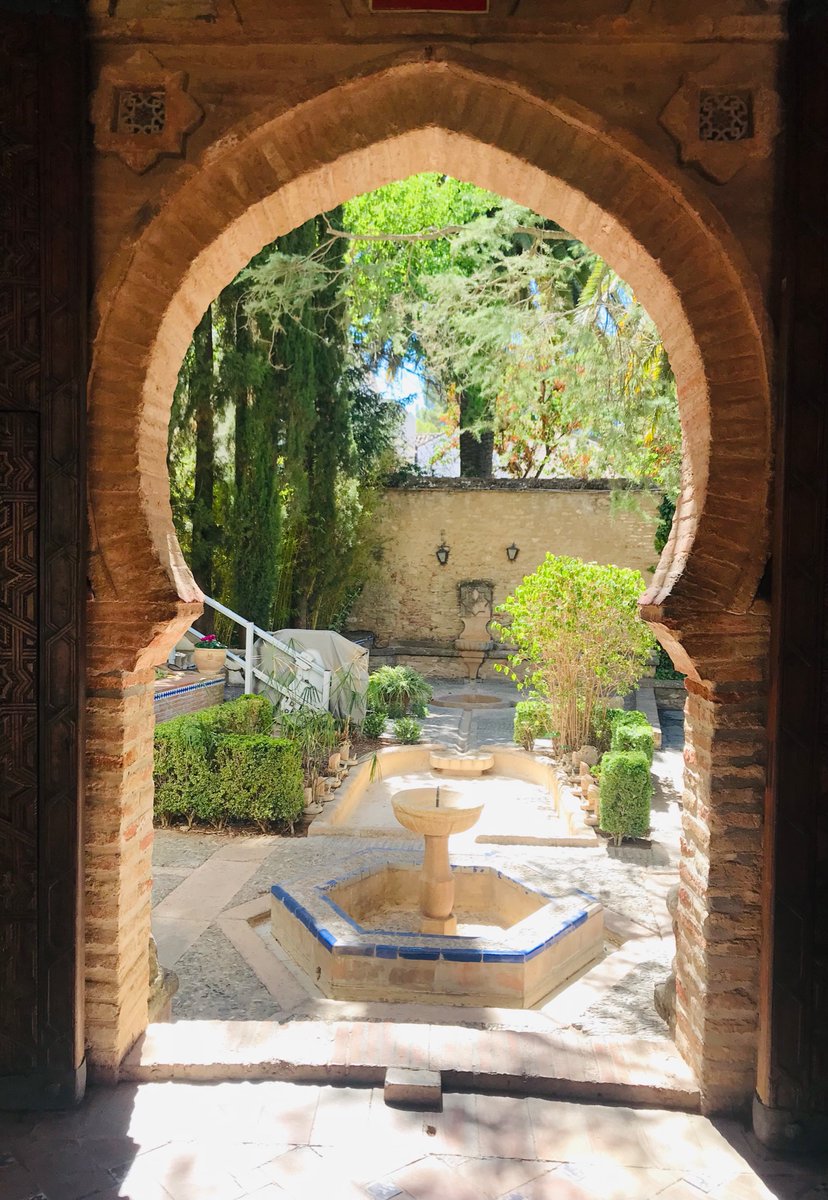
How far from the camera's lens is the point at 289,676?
35.7 ft

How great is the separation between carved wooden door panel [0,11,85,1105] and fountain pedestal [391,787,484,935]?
300cm

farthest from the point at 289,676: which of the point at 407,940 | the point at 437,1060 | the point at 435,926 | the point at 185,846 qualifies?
the point at 437,1060

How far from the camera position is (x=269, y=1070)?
313cm

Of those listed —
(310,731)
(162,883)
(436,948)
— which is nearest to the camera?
(436,948)

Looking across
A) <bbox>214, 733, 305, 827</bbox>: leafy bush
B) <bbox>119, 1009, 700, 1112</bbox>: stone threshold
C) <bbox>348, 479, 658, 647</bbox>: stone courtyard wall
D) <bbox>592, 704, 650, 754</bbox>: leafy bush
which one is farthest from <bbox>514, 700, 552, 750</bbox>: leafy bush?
<bbox>119, 1009, 700, 1112</bbox>: stone threshold

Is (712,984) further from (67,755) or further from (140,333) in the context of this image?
(140,333)

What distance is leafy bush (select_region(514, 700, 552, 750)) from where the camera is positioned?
11.1m

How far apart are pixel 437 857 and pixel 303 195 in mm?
4149

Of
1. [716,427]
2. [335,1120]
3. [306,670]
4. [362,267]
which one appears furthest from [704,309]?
[306,670]

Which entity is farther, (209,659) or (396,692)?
(396,692)

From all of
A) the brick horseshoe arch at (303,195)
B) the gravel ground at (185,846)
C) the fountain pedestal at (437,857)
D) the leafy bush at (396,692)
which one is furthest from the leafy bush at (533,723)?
the brick horseshoe arch at (303,195)

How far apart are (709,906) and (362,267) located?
7517 millimetres

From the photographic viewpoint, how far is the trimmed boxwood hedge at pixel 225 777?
778 cm

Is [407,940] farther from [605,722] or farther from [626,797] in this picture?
[605,722]
